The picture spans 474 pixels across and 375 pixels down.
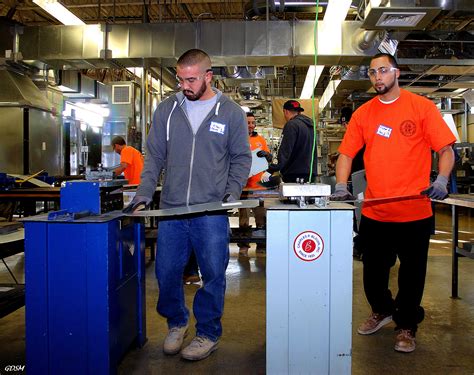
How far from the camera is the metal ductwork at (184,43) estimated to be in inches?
212

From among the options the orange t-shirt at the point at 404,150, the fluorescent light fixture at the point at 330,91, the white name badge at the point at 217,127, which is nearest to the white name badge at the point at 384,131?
the orange t-shirt at the point at 404,150

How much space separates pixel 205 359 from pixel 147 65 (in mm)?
4521

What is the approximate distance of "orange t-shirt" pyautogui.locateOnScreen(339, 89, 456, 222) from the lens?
2.30 metres

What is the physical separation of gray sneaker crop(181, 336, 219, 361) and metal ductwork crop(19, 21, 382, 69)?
3.94 metres

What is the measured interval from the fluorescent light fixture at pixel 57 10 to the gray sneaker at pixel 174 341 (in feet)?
12.2

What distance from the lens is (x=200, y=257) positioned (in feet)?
7.20

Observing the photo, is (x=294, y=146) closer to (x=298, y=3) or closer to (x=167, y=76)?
(x=298, y=3)

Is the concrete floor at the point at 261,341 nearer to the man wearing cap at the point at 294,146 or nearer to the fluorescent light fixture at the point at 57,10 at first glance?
the man wearing cap at the point at 294,146

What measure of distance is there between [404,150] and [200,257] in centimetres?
118

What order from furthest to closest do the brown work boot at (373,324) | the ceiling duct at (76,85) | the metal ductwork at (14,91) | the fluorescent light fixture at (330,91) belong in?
the fluorescent light fixture at (330,91)
the ceiling duct at (76,85)
the metal ductwork at (14,91)
the brown work boot at (373,324)

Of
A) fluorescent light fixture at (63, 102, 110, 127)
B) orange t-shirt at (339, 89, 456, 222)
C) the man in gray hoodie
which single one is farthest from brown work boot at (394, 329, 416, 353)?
fluorescent light fixture at (63, 102, 110, 127)

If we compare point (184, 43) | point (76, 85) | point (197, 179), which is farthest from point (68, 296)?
point (76, 85)

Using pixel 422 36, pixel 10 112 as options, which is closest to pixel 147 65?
pixel 10 112

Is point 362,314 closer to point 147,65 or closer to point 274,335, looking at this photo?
point 274,335
